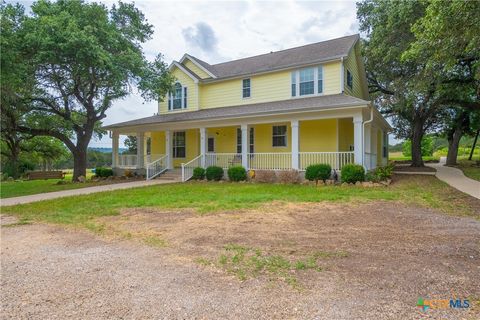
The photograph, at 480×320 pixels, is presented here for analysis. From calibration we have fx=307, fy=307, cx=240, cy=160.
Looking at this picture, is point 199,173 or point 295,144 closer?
point 295,144

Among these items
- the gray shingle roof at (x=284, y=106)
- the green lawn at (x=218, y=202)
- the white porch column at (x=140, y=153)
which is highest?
the gray shingle roof at (x=284, y=106)

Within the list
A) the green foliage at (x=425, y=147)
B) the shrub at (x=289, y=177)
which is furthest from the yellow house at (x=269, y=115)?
the green foliage at (x=425, y=147)

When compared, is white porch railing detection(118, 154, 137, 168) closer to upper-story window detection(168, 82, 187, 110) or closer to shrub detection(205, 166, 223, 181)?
upper-story window detection(168, 82, 187, 110)

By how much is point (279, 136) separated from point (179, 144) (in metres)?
6.94

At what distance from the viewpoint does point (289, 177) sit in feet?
45.0

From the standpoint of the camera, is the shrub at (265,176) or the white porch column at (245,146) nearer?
the shrub at (265,176)

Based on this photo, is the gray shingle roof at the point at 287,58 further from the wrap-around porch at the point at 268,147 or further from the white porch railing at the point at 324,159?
the white porch railing at the point at 324,159

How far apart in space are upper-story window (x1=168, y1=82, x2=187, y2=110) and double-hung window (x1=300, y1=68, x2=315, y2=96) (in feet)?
25.3

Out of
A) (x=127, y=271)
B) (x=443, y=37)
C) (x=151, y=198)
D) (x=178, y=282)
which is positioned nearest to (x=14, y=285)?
(x=127, y=271)

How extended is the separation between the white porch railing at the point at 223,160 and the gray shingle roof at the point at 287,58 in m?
4.89

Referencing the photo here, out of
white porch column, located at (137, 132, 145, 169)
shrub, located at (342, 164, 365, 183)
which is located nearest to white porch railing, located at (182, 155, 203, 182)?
white porch column, located at (137, 132, 145, 169)

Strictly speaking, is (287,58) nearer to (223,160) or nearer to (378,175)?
(223,160)

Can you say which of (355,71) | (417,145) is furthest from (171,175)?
(417,145)

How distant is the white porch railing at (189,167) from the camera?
1614 cm
